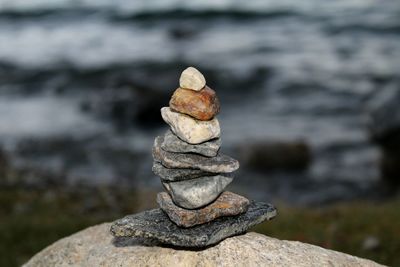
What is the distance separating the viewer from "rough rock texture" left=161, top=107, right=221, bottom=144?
7414 mm

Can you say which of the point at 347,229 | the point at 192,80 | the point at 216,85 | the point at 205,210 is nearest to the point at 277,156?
the point at 347,229

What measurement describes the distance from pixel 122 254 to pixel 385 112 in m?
22.1

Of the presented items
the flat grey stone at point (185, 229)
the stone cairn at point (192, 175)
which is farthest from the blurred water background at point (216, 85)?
the stone cairn at point (192, 175)

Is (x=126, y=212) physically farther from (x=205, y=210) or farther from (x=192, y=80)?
(x=192, y=80)

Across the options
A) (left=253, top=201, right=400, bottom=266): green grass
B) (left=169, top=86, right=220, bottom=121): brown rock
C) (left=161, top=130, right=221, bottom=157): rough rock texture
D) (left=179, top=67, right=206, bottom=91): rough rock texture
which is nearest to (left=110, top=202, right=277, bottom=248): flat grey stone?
(left=161, top=130, right=221, bottom=157): rough rock texture

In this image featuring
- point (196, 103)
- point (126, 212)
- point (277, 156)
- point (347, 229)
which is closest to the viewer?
point (196, 103)

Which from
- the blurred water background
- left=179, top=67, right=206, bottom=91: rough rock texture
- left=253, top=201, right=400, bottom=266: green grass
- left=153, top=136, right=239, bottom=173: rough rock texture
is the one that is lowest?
left=153, top=136, right=239, bottom=173: rough rock texture

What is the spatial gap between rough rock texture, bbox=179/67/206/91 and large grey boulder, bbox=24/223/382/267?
1.86 meters

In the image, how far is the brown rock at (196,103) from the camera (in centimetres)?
738

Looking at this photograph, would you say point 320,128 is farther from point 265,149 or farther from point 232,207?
point 232,207

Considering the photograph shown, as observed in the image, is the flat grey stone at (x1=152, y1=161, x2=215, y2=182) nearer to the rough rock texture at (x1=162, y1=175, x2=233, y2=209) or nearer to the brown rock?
the rough rock texture at (x1=162, y1=175, x2=233, y2=209)

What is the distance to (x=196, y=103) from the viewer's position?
7383 mm

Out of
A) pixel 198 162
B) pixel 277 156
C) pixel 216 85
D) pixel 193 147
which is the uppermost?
pixel 216 85

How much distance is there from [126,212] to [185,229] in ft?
49.6
